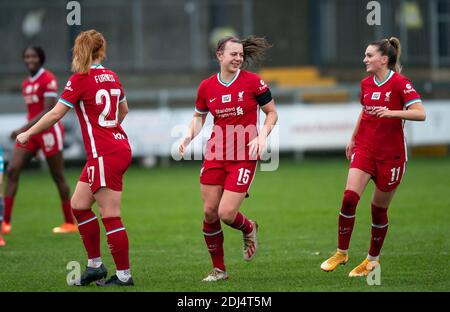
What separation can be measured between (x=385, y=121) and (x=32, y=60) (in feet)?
19.2

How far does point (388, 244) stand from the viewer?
11156mm

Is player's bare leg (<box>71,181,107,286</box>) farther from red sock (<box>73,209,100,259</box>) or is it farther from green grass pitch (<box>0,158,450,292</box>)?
green grass pitch (<box>0,158,450,292</box>)

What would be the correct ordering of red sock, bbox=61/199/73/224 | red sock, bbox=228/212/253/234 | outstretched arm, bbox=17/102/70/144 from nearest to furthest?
outstretched arm, bbox=17/102/70/144, red sock, bbox=228/212/253/234, red sock, bbox=61/199/73/224

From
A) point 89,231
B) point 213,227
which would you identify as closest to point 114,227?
point 89,231

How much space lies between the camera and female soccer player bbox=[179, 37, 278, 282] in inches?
344

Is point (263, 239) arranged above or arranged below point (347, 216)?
below

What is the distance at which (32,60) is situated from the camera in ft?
42.7

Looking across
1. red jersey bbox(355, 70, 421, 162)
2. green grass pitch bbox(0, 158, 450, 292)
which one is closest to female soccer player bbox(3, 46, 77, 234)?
green grass pitch bbox(0, 158, 450, 292)

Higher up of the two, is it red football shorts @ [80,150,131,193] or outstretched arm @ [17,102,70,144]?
outstretched arm @ [17,102,70,144]

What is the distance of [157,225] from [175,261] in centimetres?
338

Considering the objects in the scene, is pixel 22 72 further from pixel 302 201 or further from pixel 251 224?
pixel 251 224

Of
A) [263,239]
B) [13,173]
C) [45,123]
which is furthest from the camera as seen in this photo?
[13,173]

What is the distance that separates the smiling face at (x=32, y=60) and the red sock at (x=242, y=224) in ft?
17.2

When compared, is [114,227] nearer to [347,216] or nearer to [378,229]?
[347,216]
